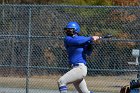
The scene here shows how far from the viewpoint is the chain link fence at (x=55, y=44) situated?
617 inches

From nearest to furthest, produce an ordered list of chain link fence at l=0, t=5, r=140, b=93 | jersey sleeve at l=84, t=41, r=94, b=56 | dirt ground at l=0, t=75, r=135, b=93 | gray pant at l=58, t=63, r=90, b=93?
gray pant at l=58, t=63, r=90, b=93 → jersey sleeve at l=84, t=41, r=94, b=56 → chain link fence at l=0, t=5, r=140, b=93 → dirt ground at l=0, t=75, r=135, b=93

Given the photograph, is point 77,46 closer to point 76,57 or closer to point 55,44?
point 76,57

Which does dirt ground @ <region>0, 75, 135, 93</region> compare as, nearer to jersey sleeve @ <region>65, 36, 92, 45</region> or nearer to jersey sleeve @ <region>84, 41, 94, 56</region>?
jersey sleeve @ <region>84, 41, 94, 56</region>

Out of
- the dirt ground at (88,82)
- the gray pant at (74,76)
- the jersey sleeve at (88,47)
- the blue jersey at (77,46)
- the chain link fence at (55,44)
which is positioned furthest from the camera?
the dirt ground at (88,82)

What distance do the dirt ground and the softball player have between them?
3047 millimetres

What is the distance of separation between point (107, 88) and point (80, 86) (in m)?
3.36

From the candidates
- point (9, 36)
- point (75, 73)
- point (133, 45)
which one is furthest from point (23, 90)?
point (75, 73)

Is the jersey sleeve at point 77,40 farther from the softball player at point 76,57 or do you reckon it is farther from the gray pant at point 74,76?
the gray pant at point 74,76

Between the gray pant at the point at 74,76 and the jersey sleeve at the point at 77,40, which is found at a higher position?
the jersey sleeve at the point at 77,40

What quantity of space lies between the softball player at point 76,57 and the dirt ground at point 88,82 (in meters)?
3.05

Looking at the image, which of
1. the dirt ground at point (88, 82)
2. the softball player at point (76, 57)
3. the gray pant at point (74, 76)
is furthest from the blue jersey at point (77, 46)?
the dirt ground at point (88, 82)

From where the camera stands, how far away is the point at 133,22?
15609mm

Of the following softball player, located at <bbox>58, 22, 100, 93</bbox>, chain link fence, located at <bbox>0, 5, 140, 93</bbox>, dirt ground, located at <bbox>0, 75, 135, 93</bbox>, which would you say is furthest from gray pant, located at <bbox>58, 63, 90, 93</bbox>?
dirt ground, located at <bbox>0, 75, 135, 93</bbox>

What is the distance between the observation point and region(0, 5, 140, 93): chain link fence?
15.7m
